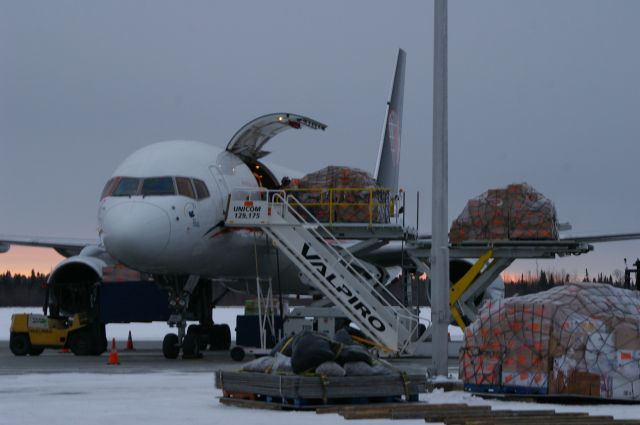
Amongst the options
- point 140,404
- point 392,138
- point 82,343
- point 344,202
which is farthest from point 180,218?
point 392,138

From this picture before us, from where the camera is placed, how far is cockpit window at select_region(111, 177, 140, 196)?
89.7 ft

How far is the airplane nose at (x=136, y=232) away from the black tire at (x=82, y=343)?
14.1ft

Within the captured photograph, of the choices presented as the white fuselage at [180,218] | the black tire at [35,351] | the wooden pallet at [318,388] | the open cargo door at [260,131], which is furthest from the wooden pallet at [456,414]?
A: the black tire at [35,351]

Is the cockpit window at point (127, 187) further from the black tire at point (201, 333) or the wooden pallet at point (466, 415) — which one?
the wooden pallet at point (466, 415)

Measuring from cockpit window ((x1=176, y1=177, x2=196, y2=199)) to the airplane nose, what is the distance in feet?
2.79

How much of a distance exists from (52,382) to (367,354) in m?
6.21

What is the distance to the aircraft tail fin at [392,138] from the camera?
133 feet

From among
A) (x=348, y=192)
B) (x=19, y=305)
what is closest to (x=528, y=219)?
(x=348, y=192)

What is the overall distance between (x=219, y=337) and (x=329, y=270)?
27.6 ft

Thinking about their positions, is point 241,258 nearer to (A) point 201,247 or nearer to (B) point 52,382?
(A) point 201,247

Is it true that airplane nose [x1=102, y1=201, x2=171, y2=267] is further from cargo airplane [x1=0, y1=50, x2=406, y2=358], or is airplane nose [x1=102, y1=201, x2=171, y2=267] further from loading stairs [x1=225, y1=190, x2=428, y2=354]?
loading stairs [x1=225, y1=190, x2=428, y2=354]

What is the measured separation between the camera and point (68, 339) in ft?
100

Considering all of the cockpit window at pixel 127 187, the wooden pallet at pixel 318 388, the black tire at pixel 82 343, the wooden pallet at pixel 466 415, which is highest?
the cockpit window at pixel 127 187

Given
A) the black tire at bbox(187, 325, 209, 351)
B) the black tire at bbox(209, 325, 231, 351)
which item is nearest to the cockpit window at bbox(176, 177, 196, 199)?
the black tire at bbox(187, 325, 209, 351)
